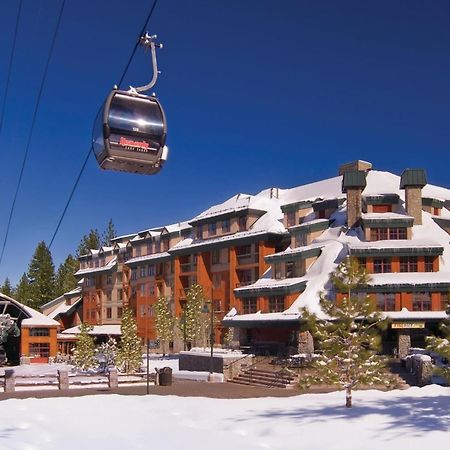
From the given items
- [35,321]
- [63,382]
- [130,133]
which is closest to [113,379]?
[63,382]

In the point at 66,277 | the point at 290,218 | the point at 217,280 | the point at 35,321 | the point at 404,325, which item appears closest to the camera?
the point at 404,325

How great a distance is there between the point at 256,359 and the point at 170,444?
28.1m

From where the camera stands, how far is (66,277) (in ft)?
400

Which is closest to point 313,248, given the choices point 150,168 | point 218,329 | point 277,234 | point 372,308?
point 277,234

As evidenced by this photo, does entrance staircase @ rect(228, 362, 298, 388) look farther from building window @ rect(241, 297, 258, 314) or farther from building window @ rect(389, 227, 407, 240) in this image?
building window @ rect(389, 227, 407, 240)

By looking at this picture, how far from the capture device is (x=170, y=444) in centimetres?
1792

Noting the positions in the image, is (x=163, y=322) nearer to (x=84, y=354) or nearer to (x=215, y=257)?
(x=215, y=257)

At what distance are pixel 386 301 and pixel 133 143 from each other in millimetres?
33435

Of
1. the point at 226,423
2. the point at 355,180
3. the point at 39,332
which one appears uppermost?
the point at 355,180

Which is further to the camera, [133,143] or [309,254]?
[309,254]

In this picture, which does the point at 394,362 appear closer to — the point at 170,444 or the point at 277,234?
the point at 277,234

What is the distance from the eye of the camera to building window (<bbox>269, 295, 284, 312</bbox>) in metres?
50.8

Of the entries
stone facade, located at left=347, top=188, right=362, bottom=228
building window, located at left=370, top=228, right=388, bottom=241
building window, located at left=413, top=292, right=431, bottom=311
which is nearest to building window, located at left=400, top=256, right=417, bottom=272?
building window, located at left=370, top=228, right=388, bottom=241

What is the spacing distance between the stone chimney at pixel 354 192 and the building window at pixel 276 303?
8274 mm
